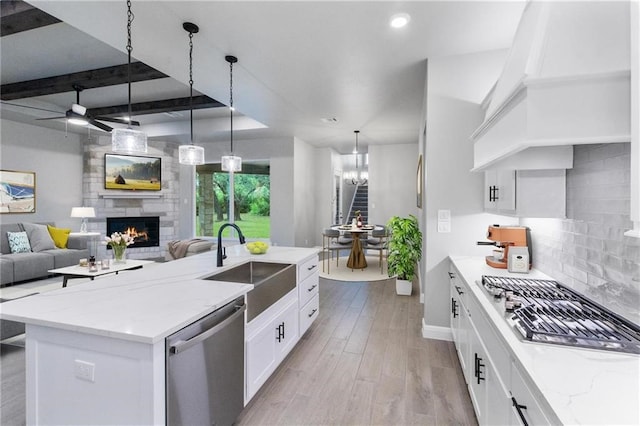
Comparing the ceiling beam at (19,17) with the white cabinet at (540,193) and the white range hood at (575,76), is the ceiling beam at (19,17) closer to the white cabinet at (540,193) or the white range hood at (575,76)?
the white range hood at (575,76)

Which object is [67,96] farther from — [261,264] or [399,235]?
[399,235]

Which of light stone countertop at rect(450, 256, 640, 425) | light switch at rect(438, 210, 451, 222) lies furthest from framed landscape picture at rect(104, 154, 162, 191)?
light stone countertop at rect(450, 256, 640, 425)

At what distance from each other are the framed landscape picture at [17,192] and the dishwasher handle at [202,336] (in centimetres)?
659

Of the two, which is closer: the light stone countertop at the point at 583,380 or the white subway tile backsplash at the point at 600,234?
the light stone countertop at the point at 583,380

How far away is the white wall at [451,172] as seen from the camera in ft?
9.59

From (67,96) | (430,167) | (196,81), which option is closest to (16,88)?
(67,96)

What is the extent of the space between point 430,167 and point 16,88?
618cm

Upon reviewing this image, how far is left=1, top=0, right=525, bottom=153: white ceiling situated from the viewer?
226 centimetres

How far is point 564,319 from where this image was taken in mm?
1334

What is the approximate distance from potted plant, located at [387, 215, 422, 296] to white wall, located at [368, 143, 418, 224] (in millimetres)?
3393

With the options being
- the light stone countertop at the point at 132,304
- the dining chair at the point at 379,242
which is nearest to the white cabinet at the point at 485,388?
the light stone countertop at the point at 132,304

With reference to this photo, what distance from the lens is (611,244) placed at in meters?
1.46

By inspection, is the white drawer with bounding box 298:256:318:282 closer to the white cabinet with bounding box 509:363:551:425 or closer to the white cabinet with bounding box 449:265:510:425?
the white cabinet with bounding box 449:265:510:425

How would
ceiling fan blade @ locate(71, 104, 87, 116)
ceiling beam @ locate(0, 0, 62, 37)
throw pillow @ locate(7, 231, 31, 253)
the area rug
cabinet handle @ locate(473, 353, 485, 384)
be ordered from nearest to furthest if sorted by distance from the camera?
1. cabinet handle @ locate(473, 353, 485, 384)
2. ceiling beam @ locate(0, 0, 62, 37)
3. ceiling fan blade @ locate(71, 104, 87, 116)
4. throw pillow @ locate(7, 231, 31, 253)
5. the area rug
